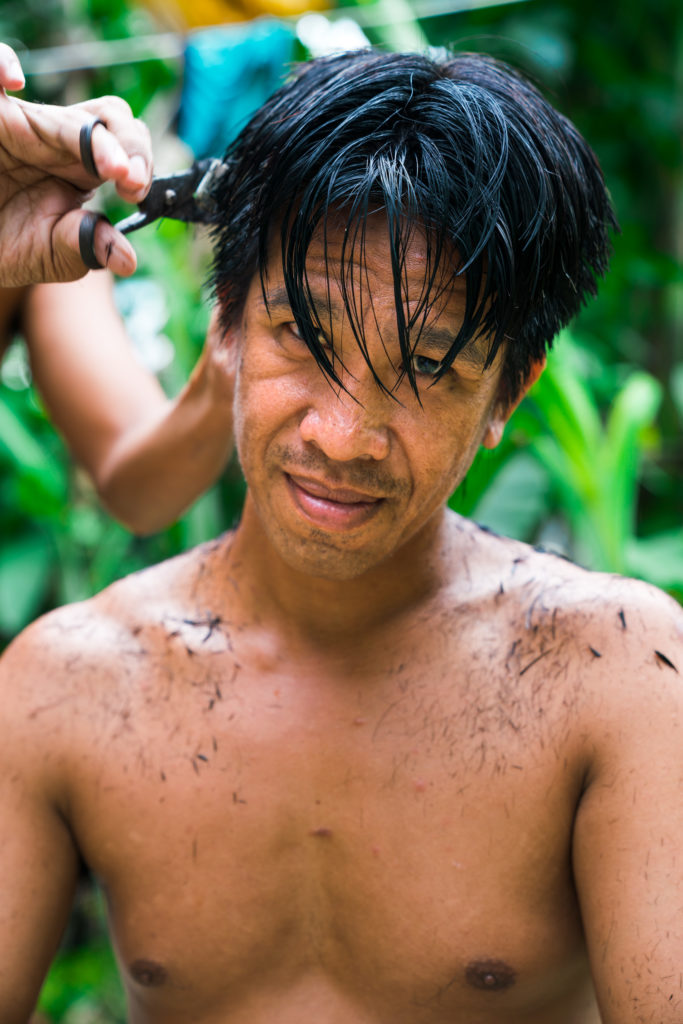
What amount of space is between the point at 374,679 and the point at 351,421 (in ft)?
1.49

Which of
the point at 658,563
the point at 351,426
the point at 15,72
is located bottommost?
the point at 658,563

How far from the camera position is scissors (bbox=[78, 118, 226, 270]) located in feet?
3.67

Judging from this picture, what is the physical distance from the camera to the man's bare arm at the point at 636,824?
1.21 meters

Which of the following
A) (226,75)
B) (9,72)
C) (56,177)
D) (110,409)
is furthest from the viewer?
(226,75)

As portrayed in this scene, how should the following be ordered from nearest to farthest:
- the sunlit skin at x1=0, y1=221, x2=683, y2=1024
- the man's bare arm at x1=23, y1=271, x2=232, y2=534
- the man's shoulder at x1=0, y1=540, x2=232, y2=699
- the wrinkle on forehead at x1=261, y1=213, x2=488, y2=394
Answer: the wrinkle on forehead at x1=261, y1=213, x2=488, y2=394, the sunlit skin at x1=0, y1=221, x2=683, y2=1024, the man's shoulder at x1=0, y1=540, x2=232, y2=699, the man's bare arm at x1=23, y1=271, x2=232, y2=534

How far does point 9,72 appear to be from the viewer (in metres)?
1.03

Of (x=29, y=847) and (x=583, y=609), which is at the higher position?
(x=583, y=609)

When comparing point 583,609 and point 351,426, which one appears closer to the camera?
point 351,426

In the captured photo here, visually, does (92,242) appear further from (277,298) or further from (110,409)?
(110,409)

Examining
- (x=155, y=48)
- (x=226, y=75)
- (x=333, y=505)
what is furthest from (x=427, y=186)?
(x=155, y=48)

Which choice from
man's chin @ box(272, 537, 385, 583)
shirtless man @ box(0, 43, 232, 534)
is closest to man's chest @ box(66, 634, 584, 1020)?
man's chin @ box(272, 537, 385, 583)

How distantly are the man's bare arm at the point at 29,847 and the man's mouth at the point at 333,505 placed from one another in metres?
0.52

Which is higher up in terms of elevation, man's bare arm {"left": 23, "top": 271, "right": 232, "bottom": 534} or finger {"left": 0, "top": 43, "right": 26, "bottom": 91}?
finger {"left": 0, "top": 43, "right": 26, "bottom": 91}

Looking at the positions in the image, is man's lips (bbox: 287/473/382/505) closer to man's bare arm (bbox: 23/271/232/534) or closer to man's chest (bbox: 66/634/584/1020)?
man's chest (bbox: 66/634/584/1020)
